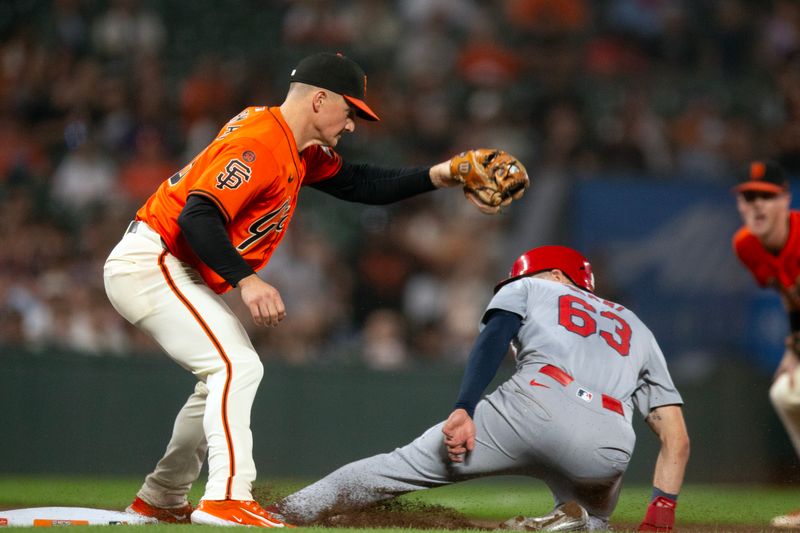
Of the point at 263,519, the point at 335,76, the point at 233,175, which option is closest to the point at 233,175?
the point at 233,175

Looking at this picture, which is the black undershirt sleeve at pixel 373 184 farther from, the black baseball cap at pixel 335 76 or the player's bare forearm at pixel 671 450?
the player's bare forearm at pixel 671 450

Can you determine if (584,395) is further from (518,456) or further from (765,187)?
(765,187)

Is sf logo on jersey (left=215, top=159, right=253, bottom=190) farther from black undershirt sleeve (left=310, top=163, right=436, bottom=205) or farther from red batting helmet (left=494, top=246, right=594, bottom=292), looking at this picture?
red batting helmet (left=494, top=246, right=594, bottom=292)

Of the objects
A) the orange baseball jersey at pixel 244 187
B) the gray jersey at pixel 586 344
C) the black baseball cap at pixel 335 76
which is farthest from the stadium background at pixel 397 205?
the black baseball cap at pixel 335 76

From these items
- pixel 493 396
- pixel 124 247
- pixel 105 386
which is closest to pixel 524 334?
pixel 493 396

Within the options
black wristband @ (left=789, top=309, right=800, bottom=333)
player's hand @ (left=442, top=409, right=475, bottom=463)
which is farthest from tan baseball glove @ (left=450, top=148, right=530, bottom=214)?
black wristband @ (left=789, top=309, right=800, bottom=333)

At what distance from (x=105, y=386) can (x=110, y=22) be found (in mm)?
4224

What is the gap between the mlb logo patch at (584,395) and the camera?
3.86m

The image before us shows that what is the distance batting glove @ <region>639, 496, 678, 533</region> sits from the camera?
3.98 metres

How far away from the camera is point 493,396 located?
3.96 m

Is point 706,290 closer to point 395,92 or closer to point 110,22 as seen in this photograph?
point 395,92

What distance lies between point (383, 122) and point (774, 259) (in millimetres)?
4793

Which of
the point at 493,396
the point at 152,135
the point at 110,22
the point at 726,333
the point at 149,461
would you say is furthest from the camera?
the point at 110,22

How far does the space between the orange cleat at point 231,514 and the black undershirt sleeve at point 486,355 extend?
793mm
